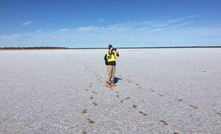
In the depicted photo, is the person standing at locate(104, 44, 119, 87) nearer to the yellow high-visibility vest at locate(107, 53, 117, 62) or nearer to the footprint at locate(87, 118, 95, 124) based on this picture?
the yellow high-visibility vest at locate(107, 53, 117, 62)

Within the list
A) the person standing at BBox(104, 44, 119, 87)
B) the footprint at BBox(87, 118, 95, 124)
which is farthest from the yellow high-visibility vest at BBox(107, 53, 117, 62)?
the footprint at BBox(87, 118, 95, 124)

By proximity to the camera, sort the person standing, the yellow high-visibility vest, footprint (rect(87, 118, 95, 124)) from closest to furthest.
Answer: footprint (rect(87, 118, 95, 124)) < the person standing < the yellow high-visibility vest

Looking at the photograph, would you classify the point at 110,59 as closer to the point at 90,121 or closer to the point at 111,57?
the point at 111,57

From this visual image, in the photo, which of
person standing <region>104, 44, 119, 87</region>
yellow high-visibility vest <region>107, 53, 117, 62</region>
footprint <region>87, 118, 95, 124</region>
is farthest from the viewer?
yellow high-visibility vest <region>107, 53, 117, 62</region>

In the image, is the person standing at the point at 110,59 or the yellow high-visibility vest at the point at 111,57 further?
the yellow high-visibility vest at the point at 111,57

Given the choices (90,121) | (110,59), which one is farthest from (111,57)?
(90,121)

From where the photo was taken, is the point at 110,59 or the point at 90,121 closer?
the point at 90,121

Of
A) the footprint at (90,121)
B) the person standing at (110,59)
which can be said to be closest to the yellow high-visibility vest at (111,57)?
the person standing at (110,59)

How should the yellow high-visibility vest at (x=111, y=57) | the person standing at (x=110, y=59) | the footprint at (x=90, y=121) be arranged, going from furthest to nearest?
the yellow high-visibility vest at (x=111, y=57)
the person standing at (x=110, y=59)
the footprint at (x=90, y=121)

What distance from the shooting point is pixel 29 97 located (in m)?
10.1

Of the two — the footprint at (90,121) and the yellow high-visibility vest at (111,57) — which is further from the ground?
the yellow high-visibility vest at (111,57)

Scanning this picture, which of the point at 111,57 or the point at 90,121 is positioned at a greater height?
the point at 111,57

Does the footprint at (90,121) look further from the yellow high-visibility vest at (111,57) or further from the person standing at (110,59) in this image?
the yellow high-visibility vest at (111,57)

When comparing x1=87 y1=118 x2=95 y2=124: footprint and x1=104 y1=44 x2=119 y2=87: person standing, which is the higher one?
x1=104 y1=44 x2=119 y2=87: person standing
